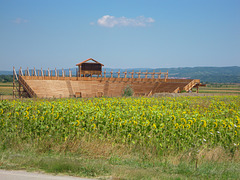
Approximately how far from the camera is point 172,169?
655 cm

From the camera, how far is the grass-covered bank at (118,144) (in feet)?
21.3

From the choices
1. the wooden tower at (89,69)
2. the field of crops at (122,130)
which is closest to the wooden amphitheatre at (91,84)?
the wooden tower at (89,69)

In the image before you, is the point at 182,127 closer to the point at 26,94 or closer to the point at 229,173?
the point at 229,173

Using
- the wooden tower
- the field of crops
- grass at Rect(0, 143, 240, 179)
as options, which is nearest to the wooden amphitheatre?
the wooden tower

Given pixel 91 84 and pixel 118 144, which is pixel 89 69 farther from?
pixel 118 144

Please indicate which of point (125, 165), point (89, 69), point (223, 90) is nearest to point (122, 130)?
point (125, 165)

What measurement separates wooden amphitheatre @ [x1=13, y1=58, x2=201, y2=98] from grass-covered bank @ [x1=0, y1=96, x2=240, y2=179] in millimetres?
31448

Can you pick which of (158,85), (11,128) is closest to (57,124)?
(11,128)

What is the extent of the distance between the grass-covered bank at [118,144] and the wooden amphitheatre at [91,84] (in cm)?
3145

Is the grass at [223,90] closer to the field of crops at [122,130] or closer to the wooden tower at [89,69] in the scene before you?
the wooden tower at [89,69]

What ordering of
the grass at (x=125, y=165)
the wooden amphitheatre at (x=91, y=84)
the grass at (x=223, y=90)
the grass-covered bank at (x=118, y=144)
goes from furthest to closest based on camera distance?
the grass at (x=223, y=90), the wooden amphitheatre at (x=91, y=84), the grass-covered bank at (x=118, y=144), the grass at (x=125, y=165)

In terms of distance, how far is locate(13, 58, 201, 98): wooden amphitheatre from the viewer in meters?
42.2

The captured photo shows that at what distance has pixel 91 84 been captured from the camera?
4747 cm

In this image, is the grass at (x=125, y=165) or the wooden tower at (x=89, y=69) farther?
the wooden tower at (x=89, y=69)
